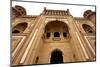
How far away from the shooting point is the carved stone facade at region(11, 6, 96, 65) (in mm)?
2166

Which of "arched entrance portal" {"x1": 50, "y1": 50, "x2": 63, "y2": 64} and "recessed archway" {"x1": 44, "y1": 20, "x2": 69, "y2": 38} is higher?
"recessed archway" {"x1": 44, "y1": 20, "x2": 69, "y2": 38}

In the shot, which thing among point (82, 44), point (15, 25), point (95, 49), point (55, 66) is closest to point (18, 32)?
point (15, 25)

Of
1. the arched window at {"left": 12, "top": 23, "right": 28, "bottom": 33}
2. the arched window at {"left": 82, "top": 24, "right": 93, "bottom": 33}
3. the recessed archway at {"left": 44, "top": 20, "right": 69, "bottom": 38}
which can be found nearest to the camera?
the arched window at {"left": 12, "top": 23, "right": 28, "bottom": 33}

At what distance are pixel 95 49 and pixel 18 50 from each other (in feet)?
3.54

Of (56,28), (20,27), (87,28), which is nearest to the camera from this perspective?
(20,27)

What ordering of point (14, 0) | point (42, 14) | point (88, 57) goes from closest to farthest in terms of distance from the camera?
point (14, 0) < point (42, 14) < point (88, 57)

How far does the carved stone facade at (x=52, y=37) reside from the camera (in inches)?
85.3

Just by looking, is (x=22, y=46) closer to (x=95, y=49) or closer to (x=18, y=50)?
(x=18, y=50)

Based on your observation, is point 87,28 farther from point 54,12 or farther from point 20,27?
point 20,27

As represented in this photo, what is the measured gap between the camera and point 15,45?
7.02 ft

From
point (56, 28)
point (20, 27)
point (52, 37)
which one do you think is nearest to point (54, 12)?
point (56, 28)

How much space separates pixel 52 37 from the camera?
7.62ft

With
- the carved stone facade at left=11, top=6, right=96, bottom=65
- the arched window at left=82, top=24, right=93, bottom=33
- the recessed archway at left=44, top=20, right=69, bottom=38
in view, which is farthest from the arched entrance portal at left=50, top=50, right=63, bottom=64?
the arched window at left=82, top=24, right=93, bottom=33

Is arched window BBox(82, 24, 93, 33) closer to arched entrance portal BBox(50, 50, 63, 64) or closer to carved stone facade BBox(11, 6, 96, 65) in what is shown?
carved stone facade BBox(11, 6, 96, 65)
